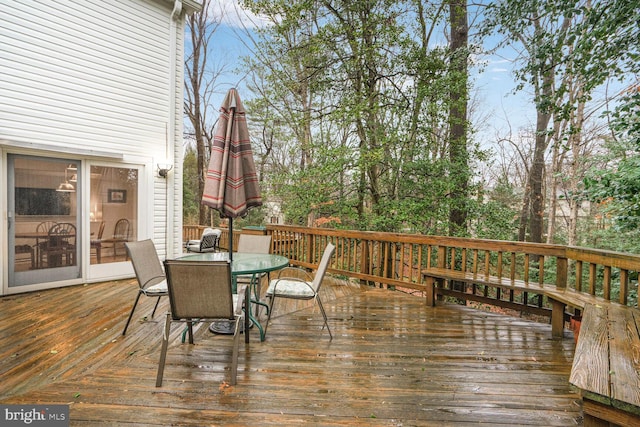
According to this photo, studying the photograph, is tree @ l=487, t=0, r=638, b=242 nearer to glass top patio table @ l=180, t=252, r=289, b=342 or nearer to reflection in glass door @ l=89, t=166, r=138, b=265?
glass top patio table @ l=180, t=252, r=289, b=342

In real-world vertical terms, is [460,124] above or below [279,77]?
below

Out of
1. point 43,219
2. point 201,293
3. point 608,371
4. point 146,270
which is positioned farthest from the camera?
point 43,219

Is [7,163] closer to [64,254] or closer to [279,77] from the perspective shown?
[64,254]

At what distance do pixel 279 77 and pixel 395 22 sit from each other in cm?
335

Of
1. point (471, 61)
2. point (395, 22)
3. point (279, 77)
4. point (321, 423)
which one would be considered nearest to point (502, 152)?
point (471, 61)

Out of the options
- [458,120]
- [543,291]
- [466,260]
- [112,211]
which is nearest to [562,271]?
[543,291]

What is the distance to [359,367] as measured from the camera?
2564 millimetres

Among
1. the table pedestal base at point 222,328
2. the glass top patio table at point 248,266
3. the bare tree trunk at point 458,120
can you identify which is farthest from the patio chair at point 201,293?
the bare tree trunk at point 458,120

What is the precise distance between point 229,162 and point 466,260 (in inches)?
168

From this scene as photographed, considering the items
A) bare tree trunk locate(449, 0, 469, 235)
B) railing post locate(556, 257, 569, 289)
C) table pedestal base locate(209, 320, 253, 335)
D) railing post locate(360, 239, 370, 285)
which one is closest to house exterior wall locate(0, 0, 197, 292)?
table pedestal base locate(209, 320, 253, 335)

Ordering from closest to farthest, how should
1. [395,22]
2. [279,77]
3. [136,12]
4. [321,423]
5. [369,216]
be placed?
[321,423], [136,12], [395,22], [369,216], [279,77]

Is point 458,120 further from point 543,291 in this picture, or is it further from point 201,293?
point 201,293

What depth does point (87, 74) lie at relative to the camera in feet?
16.5

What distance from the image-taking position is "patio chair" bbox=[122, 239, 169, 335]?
3.08 m
